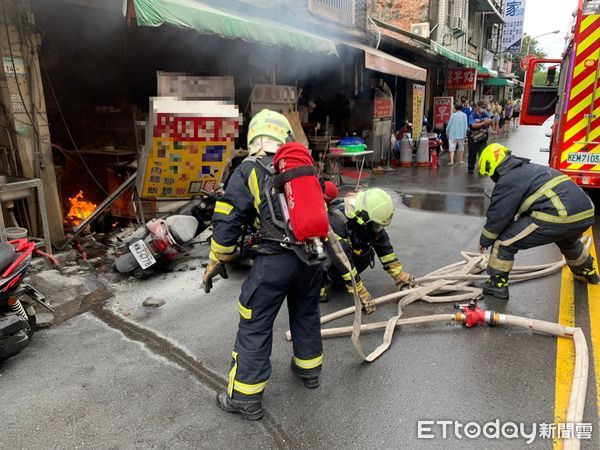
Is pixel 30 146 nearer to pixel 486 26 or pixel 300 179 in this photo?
pixel 300 179

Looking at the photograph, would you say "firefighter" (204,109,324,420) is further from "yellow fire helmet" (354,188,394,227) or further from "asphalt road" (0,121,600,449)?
"yellow fire helmet" (354,188,394,227)

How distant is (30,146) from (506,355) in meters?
5.00

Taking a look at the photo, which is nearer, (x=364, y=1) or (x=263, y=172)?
(x=263, y=172)

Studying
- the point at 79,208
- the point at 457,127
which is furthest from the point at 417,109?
the point at 79,208

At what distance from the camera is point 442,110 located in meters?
17.6

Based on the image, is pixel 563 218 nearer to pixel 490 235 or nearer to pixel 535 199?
pixel 535 199

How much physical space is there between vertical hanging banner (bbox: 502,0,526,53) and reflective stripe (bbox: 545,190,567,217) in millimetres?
32283

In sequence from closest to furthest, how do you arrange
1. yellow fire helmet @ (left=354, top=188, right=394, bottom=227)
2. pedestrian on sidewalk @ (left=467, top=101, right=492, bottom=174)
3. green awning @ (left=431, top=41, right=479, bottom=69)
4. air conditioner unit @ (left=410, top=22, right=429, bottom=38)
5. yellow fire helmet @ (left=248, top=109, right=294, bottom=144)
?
yellow fire helmet @ (left=248, top=109, right=294, bottom=144), yellow fire helmet @ (left=354, top=188, right=394, bottom=227), pedestrian on sidewalk @ (left=467, top=101, right=492, bottom=174), green awning @ (left=431, top=41, right=479, bottom=69), air conditioner unit @ (left=410, top=22, right=429, bottom=38)

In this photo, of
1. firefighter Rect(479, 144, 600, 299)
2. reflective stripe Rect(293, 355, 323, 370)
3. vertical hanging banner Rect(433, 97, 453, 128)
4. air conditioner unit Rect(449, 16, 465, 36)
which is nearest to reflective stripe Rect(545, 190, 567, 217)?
firefighter Rect(479, 144, 600, 299)

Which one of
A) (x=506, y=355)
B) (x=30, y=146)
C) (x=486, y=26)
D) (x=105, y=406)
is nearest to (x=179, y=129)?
(x=30, y=146)

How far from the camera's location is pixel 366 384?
2896 millimetres

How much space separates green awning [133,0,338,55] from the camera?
422cm

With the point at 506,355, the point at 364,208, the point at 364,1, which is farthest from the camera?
the point at 364,1

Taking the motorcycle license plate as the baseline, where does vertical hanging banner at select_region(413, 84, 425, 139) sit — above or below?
above
